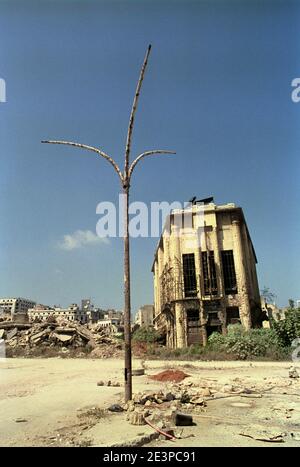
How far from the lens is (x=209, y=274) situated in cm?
3180

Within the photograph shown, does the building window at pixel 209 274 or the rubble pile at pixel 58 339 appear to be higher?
the building window at pixel 209 274

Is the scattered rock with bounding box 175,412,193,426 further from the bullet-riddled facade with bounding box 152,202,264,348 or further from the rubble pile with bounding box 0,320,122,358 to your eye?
the bullet-riddled facade with bounding box 152,202,264,348

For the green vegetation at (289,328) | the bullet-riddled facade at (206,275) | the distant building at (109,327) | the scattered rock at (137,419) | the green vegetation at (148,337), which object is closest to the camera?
the scattered rock at (137,419)

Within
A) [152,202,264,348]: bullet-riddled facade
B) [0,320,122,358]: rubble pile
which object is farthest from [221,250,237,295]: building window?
[0,320,122,358]: rubble pile

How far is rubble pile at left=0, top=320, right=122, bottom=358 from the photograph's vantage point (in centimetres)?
2898

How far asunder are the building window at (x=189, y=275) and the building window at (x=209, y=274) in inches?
37.9

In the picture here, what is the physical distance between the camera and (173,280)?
32.9 metres

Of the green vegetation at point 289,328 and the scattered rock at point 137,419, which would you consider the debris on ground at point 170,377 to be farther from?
the green vegetation at point 289,328

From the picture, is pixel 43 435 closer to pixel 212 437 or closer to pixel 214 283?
pixel 212 437

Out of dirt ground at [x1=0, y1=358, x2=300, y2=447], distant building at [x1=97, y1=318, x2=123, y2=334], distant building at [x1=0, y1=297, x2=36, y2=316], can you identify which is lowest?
dirt ground at [x1=0, y1=358, x2=300, y2=447]

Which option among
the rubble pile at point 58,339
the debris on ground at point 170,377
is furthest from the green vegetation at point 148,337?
the debris on ground at point 170,377

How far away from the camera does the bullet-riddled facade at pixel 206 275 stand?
3100 cm

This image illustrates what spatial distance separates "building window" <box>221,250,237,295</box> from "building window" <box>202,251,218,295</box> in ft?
3.35
